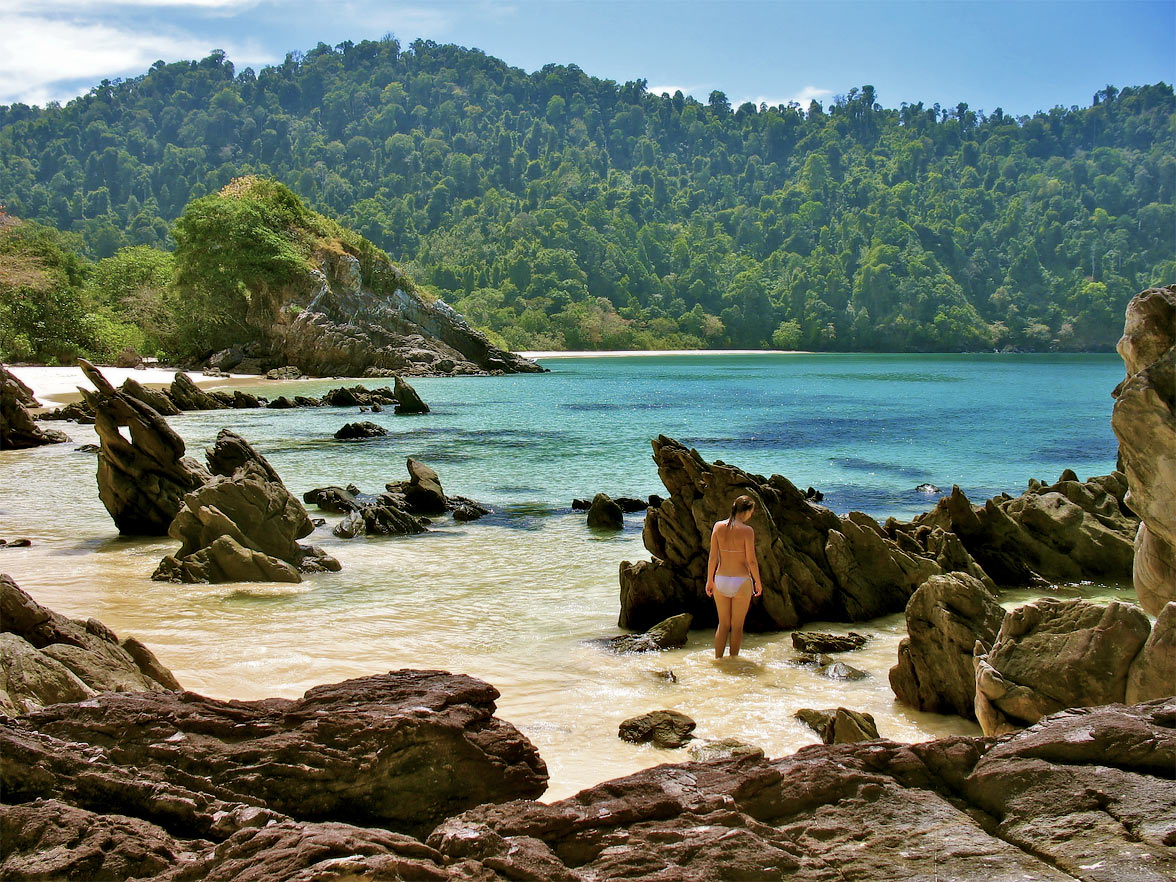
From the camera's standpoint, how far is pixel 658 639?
9.30m

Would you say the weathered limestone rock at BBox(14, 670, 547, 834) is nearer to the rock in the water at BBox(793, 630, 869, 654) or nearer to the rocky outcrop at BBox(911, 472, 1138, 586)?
the rock in the water at BBox(793, 630, 869, 654)

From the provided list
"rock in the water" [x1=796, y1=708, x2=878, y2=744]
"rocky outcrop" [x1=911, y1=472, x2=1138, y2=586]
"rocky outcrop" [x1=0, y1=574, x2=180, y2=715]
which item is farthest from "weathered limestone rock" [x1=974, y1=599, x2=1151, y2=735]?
"rocky outcrop" [x1=911, y1=472, x2=1138, y2=586]

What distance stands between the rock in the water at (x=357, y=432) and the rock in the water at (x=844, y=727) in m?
25.6

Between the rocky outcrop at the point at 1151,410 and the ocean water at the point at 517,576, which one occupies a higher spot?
the rocky outcrop at the point at 1151,410

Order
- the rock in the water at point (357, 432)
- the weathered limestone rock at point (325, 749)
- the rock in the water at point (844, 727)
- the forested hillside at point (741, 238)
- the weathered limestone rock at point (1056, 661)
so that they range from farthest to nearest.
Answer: the forested hillside at point (741, 238), the rock in the water at point (357, 432), the rock in the water at point (844, 727), the weathered limestone rock at point (1056, 661), the weathered limestone rock at point (325, 749)

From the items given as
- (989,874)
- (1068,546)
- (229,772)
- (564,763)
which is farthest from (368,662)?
(1068,546)

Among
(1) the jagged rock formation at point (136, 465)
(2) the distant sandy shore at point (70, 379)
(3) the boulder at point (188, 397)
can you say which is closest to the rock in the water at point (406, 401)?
(3) the boulder at point (188, 397)

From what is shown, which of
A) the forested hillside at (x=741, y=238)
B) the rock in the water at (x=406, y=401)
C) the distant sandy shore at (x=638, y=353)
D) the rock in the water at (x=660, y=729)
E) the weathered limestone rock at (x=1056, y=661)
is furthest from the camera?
the forested hillside at (x=741, y=238)

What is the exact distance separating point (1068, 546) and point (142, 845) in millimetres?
12445

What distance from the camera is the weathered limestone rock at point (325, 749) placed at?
363 cm

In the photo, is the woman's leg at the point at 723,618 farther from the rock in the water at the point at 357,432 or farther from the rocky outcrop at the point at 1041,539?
the rock in the water at the point at 357,432

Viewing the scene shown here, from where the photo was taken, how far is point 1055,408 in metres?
50.8

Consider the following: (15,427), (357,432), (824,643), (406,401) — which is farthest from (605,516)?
(406,401)

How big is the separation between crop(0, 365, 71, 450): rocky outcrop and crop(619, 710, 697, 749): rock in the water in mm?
25066
